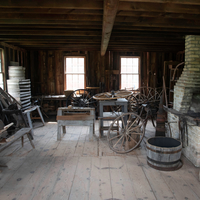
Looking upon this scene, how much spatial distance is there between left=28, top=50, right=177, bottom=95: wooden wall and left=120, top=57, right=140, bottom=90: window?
0.68 ft

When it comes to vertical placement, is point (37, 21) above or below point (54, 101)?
above

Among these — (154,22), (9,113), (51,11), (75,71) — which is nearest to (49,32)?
(51,11)

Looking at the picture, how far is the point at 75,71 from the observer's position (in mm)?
8047

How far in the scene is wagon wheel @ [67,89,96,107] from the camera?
7.03 m

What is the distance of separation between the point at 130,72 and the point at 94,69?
1.52 meters

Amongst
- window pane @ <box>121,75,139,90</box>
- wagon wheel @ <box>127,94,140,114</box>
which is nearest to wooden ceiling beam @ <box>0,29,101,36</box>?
wagon wheel @ <box>127,94,140,114</box>

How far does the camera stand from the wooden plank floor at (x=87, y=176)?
2561mm

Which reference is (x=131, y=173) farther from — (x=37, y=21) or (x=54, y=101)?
(x=54, y=101)

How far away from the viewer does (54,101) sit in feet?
25.5

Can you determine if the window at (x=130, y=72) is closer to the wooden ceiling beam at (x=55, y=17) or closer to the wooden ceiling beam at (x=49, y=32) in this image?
the wooden ceiling beam at (x=49, y=32)

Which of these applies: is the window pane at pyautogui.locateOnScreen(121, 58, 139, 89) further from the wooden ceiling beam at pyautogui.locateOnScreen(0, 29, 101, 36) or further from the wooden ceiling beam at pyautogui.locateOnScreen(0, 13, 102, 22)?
the wooden ceiling beam at pyautogui.locateOnScreen(0, 13, 102, 22)

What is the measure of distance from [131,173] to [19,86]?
412 cm

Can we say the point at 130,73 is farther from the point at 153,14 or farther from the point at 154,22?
the point at 153,14

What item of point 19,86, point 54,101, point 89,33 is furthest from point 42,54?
point 89,33
